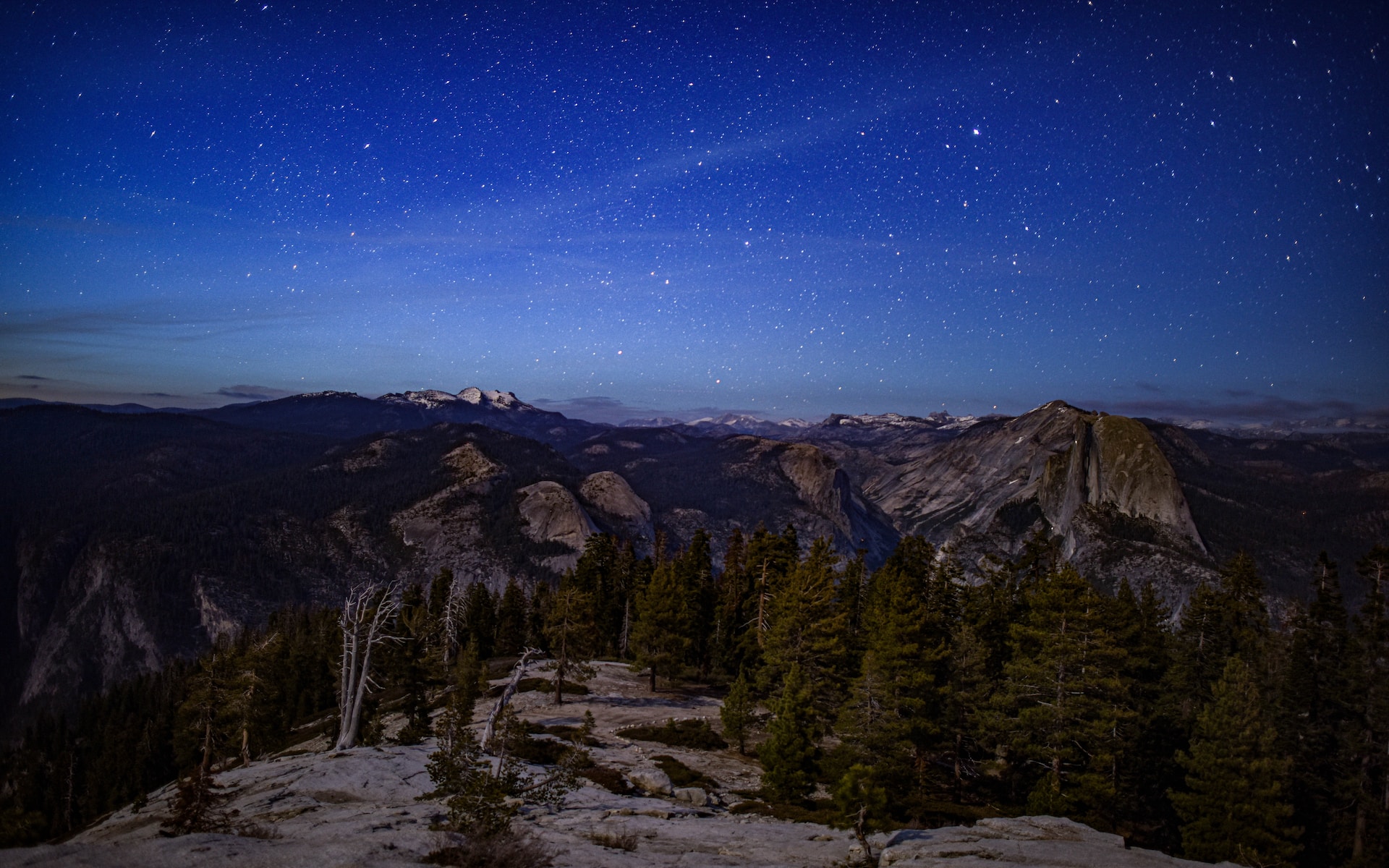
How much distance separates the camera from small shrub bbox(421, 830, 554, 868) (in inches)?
603

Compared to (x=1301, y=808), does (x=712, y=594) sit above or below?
above

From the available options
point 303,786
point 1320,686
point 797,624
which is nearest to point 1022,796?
point 797,624

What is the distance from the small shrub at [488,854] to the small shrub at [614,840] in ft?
12.4

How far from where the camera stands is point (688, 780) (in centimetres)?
3441

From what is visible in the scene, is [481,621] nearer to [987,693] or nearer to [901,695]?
[901,695]

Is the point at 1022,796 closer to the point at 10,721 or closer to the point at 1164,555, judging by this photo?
the point at 1164,555

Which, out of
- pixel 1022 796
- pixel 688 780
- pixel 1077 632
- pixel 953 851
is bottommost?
pixel 1022 796

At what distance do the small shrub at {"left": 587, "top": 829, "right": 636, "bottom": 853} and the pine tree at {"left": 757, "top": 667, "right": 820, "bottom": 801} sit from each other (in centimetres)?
1298

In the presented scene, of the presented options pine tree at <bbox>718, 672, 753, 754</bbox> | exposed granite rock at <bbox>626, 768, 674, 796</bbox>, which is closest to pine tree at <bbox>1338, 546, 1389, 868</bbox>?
pine tree at <bbox>718, 672, 753, 754</bbox>

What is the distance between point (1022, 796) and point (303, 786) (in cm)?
3687

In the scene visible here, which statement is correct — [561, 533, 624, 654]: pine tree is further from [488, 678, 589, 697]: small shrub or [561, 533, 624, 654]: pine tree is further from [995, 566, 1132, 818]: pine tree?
[995, 566, 1132, 818]: pine tree

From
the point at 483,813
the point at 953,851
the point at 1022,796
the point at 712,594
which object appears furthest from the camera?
the point at 712,594

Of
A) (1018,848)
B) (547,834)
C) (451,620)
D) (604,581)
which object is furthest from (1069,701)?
(604,581)

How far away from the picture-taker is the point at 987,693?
40188 millimetres
